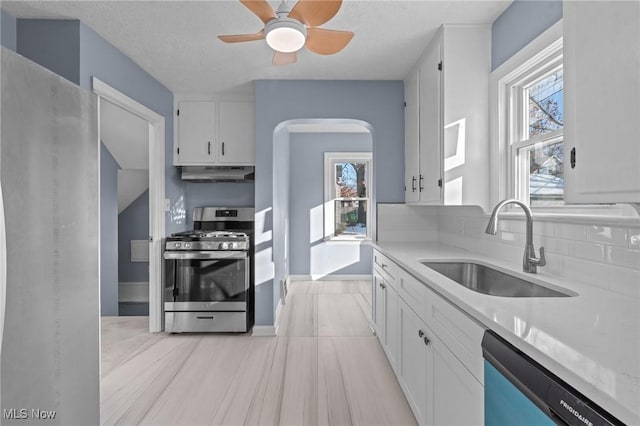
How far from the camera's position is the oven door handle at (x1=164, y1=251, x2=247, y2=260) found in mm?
3279

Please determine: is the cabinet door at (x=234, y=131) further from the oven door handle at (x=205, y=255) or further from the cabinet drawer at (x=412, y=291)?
the cabinet drawer at (x=412, y=291)

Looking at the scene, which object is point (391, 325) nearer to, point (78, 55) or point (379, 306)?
point (379, 306)

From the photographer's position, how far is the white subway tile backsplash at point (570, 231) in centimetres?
150

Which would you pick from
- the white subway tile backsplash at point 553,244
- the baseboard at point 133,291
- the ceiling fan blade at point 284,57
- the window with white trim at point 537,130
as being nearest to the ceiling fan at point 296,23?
the ceiling fan blade at point 284,57

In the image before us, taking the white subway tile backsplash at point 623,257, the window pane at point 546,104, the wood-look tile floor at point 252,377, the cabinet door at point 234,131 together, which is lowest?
the wood-look tile floor at point 252,377

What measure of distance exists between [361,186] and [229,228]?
2.51m

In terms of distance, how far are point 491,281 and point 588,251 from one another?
60 centimetres

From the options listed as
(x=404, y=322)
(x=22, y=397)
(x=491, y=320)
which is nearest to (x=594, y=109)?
(x=491, y=320)

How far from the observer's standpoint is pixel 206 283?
330 centimetres

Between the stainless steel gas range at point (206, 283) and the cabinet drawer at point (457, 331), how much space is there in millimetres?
2177

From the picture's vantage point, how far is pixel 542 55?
1807mm

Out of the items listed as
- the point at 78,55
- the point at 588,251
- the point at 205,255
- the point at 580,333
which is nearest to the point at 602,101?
the point at 580,333

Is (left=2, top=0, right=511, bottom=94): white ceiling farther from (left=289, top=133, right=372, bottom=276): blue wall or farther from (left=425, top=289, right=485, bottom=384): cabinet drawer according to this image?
(left=289, top=133, right=372, bottom=276): blue wall

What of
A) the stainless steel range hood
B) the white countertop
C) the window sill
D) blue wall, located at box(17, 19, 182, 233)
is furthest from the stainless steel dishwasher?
the window sill
